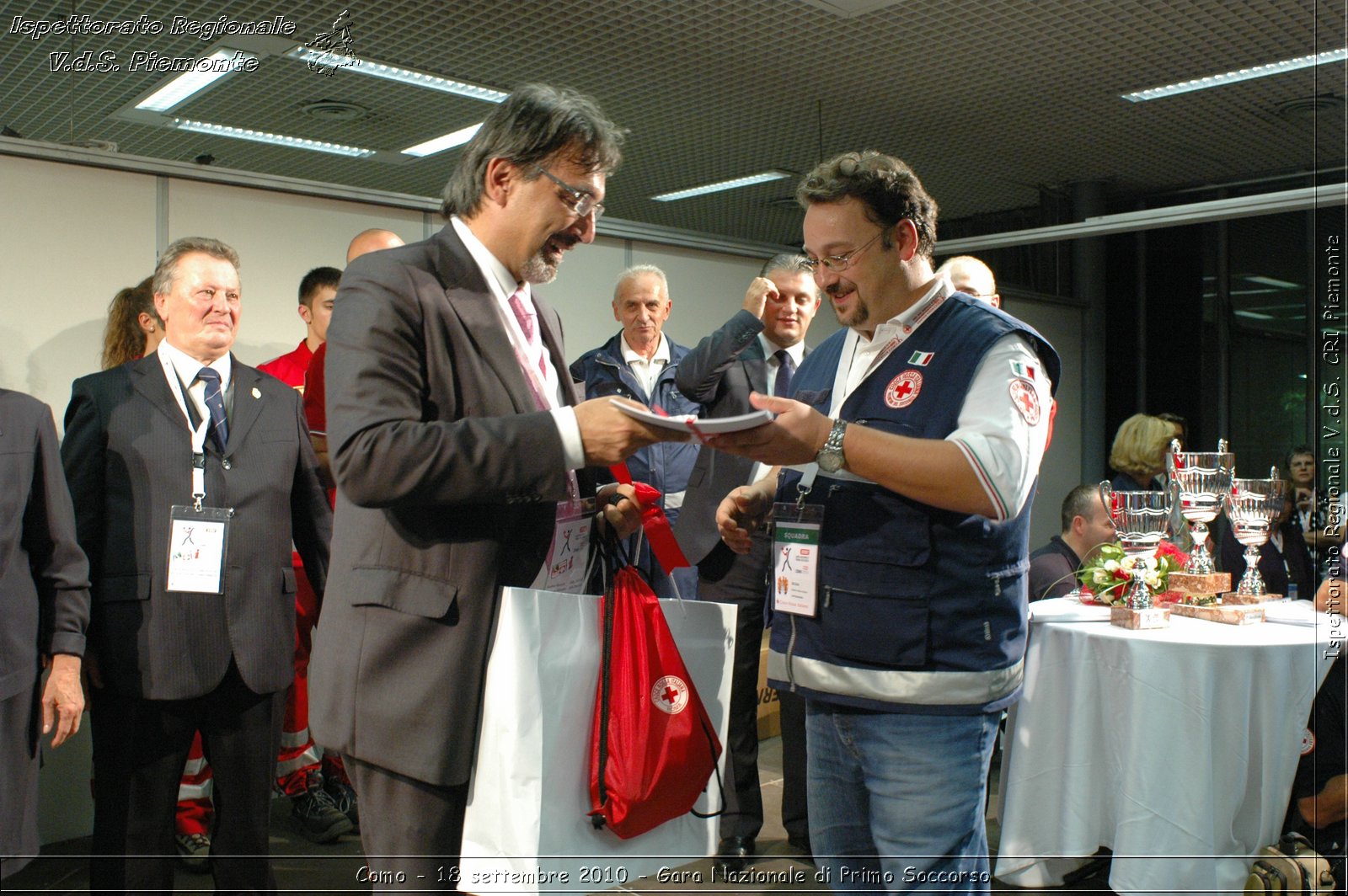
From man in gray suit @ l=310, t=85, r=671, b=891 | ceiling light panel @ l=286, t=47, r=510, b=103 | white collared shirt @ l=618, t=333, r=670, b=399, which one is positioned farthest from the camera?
ceiling light panel @ l=286, t=47, r=510, b=103

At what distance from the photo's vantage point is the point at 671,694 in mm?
1481

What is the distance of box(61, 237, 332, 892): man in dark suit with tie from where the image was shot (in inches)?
93.6

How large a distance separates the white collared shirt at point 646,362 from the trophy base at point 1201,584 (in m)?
1.89

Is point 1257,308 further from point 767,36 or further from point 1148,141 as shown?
point 767,36

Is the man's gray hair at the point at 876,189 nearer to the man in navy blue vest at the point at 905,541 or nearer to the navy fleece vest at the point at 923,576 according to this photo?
the man in navy blue vest at the point at 905,541

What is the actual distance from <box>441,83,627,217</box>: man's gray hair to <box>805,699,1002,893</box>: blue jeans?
0.95 metres

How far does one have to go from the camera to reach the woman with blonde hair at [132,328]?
324cm

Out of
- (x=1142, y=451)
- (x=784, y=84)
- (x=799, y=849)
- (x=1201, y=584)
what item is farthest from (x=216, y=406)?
(x=784, y=84)

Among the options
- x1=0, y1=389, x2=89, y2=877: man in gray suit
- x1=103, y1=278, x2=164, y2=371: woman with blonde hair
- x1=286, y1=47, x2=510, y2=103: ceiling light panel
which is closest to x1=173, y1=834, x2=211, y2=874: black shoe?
x1=0, y1=389, x2=89, y2=877: man in gray suit

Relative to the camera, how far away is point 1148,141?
25.2ft

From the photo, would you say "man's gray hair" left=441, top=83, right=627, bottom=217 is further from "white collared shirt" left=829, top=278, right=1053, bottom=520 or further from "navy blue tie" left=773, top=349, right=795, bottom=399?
"navy blue tie" left=773, top=349, right=795, bottom=399

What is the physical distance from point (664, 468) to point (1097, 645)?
1.51 m

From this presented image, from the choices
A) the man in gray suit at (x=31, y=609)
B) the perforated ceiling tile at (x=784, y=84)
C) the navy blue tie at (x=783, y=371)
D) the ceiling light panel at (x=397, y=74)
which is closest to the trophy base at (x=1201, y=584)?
the navy blue tie at (x=783, y=371)

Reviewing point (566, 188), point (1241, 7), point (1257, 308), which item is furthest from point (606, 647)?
point (1257, 308)
